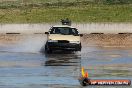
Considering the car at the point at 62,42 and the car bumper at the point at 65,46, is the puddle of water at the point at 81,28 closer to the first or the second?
the car at the point at 62,42

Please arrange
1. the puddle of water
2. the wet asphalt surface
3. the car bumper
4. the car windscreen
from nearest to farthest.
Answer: the wet asphalt surface
the car bumper
the car windscreen
the puddle of water

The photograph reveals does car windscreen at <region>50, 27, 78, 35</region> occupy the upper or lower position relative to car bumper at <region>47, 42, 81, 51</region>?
upper

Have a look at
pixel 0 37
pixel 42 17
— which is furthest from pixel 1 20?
pixel 0 37

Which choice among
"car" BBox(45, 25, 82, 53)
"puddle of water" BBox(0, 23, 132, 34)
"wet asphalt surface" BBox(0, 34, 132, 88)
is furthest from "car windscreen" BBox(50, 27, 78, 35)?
"puddle of water" BBox(0, 23, 132, 34)

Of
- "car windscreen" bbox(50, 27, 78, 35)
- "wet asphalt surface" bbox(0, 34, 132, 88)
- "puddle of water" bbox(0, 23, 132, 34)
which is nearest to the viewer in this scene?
"wet asphalt surface" bbox(0, 34, 132, 88)

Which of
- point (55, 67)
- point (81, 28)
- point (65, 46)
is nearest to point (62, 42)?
point (65, 46)

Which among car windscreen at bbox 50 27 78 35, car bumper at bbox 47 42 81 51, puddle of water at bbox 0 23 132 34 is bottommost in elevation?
puddle of water at bbox 0 23 132 34

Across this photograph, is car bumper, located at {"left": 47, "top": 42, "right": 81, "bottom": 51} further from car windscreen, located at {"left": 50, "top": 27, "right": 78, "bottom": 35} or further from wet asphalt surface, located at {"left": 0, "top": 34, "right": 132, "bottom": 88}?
car windscreen, located at {"left": 50, "top": 27, "right": 78, "bottom": 35}

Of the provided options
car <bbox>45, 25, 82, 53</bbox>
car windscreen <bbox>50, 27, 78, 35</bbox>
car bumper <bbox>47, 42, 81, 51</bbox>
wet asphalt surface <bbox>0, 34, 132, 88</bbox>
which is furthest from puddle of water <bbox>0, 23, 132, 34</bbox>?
car bumper <bbox>47, 42, 81, 51</bbox>

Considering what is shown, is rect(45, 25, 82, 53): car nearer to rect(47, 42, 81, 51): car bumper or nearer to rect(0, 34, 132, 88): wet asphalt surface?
rect(47, 42, 81, 51): car bumper

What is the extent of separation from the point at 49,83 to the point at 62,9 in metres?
47.1

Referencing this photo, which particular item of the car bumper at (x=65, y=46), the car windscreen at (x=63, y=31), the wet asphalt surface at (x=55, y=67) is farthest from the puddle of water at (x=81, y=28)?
the car bumper at (x=65, y=46)

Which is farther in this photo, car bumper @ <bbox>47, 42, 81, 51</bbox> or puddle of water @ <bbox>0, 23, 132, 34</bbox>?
puddle of water @ <bbox>0, 23, 132, 34</bbox>

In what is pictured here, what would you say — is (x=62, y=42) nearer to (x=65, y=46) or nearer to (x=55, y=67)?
(x=65, y=46)
